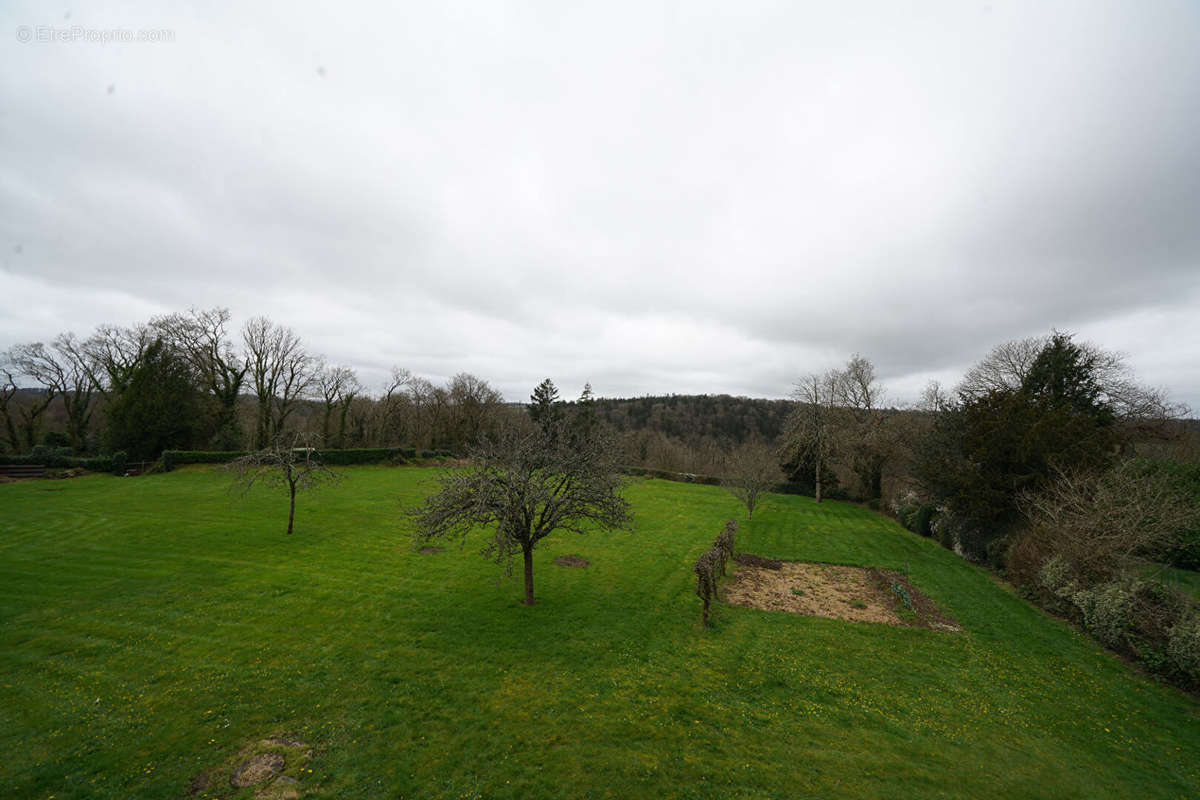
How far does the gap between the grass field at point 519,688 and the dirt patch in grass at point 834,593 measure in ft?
2.81

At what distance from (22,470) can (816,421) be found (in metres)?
58.1

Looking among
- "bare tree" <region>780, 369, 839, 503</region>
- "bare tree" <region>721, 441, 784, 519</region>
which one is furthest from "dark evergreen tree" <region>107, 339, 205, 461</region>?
"bare tree" <region>780, 369, 839, 503</region>

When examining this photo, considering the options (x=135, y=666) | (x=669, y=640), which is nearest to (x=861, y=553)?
(x=669, y=640)

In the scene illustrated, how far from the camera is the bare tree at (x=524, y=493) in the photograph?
10.3 meters

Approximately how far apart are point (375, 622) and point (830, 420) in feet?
120

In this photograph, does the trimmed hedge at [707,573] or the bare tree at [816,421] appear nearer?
the trimmed hedge at [707,573]

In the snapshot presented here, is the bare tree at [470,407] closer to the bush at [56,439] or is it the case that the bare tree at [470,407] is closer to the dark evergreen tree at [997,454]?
the bush at [56,439]

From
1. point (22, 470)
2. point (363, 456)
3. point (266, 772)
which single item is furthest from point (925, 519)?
point (22, 470)

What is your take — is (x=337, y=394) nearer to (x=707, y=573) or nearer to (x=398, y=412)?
(x=398, y=412)

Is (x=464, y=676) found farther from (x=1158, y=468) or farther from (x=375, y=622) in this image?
(x=1158, y=468)

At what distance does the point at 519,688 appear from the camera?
833 cm

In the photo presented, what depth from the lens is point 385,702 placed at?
25.2 feet

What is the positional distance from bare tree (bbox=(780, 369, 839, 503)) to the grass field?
69.7ft

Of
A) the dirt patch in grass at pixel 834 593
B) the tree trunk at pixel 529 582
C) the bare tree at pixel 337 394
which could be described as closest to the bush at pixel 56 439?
the bare tree at pixel 337 394
